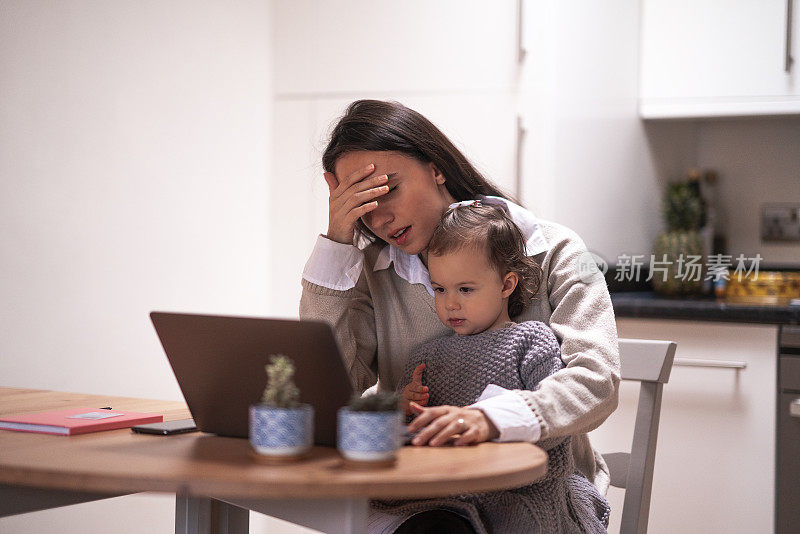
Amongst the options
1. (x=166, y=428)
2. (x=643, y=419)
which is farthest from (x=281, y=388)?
(x=643, y=419)

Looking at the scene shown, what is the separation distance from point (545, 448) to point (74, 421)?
60cm

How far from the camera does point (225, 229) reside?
2.68m

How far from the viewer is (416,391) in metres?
1.29

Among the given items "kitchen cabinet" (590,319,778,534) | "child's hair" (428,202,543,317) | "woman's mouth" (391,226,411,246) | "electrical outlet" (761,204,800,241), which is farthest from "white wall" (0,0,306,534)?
"electrical outlet" (761,204,800,241)

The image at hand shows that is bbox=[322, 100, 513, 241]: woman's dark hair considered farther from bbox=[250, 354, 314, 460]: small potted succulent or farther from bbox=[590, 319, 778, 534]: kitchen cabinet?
bbox=[590, 319, 778, 534]: kitchen cabinet

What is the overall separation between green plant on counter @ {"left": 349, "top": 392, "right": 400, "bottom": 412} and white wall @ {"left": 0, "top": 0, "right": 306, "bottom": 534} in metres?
1.36

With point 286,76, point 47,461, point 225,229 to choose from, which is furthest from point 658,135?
point 47,461

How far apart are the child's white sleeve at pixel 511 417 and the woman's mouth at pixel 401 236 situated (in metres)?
0.43

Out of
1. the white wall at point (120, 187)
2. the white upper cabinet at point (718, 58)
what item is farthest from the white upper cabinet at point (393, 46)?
the white upper cabinet at point (718, 58)

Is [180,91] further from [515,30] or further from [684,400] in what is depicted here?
[684,400]

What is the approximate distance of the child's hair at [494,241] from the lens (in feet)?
4.46

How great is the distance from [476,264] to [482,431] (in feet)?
1.20

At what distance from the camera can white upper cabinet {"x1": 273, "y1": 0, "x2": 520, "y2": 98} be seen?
2.58m

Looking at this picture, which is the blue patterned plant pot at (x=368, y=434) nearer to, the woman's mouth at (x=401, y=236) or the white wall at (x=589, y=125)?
the woman's mouth at (x=401, y=236)
